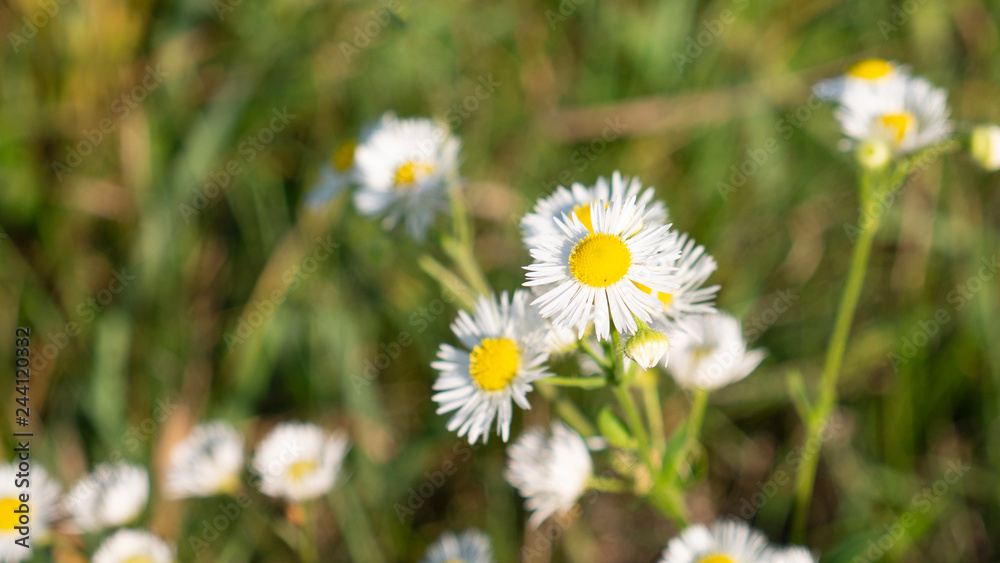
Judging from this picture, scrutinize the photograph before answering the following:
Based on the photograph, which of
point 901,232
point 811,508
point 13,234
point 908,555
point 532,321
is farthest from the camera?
point 13,234

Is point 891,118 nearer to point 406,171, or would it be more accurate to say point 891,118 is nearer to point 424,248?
point 406,171

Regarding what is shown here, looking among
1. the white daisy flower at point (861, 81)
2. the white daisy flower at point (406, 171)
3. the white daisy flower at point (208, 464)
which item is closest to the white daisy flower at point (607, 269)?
the white daisy flower at point (406, 171)

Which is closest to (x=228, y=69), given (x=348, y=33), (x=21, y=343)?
(x=348, y=33)

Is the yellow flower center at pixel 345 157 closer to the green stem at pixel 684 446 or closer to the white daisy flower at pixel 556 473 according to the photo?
the white daisy flower at pixel 556 473

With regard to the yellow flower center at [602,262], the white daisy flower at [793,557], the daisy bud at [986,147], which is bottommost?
the white daisy flower at [793,557]

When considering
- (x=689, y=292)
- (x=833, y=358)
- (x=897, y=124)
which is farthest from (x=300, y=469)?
(x=897, y=124)

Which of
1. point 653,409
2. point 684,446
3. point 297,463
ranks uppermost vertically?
point 297,463

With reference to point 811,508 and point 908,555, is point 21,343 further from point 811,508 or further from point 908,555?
point 908,555
